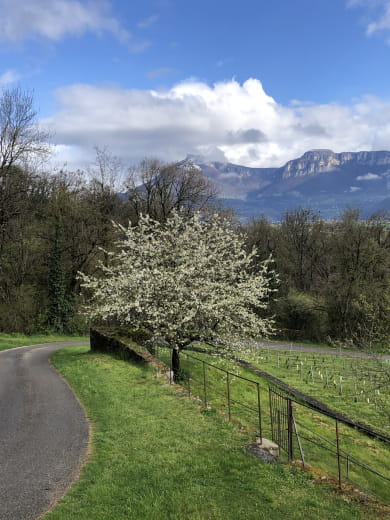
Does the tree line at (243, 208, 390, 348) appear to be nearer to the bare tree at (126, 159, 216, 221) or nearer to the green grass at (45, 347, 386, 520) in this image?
the bare tree at (126, 159, 216, 221)

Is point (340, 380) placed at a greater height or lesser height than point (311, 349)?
greater

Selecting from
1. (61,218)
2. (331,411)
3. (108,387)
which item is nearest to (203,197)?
(61,218)

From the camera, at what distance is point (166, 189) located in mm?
52531

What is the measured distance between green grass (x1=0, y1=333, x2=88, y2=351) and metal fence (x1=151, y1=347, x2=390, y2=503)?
1616 cm

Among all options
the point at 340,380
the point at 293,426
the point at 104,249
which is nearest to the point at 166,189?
the point at 104,249

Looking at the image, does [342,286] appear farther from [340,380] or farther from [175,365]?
[175,365]

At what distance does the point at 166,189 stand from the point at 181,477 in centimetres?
4596

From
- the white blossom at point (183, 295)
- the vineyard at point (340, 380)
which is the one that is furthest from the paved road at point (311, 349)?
the white blossom at point (183, 295)

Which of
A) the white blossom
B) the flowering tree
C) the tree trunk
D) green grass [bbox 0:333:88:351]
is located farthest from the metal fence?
green grass [bbox 0:333:88:351]

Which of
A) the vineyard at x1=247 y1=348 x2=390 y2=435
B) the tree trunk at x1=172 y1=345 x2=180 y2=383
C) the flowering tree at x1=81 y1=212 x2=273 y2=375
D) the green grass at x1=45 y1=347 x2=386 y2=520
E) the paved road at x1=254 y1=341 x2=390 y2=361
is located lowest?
the paved road at x1=254 y1=341 x2=390 y2=361

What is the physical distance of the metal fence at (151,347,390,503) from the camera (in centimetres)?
1397

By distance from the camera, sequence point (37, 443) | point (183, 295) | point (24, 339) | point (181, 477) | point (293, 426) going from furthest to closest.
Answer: point (24, 339), point (183, 295), point (293, 426), point (37, 443), point (181, 477)

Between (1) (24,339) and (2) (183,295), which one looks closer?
(2) (183,295)

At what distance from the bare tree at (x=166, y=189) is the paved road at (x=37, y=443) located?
35.4 m
